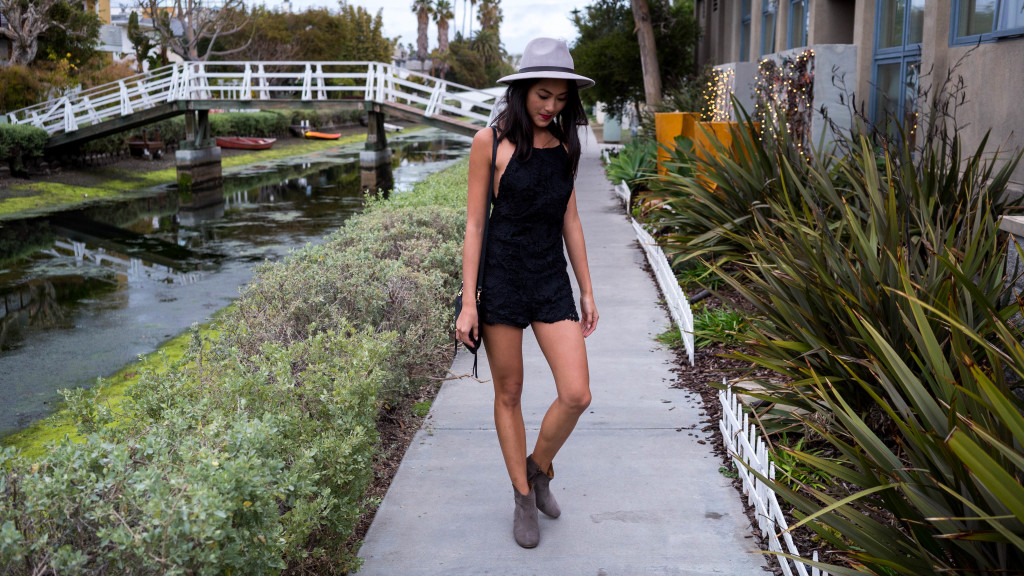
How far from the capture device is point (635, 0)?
74.0 feet

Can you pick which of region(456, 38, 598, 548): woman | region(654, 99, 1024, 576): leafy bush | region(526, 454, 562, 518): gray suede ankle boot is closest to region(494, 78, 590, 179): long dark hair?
region(456, 38, 598, 548): woman

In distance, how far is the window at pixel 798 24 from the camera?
13521mm

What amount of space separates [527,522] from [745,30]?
16812mm

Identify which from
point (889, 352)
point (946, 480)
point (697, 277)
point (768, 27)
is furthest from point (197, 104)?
point (946, 480)

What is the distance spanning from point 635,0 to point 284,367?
20.6m

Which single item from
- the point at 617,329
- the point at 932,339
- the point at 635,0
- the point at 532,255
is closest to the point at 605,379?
the point at 617,329

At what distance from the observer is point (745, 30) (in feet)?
61.1

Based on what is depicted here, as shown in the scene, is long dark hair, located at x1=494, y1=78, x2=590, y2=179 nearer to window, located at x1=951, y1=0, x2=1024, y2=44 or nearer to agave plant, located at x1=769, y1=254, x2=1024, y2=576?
agave plant, located at x1=769, y1=254, x2=1024, y2=576

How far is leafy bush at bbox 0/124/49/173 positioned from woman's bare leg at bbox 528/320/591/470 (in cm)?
2338

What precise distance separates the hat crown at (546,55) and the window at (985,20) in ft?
17.5

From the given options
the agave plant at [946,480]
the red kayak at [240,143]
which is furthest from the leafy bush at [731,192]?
the red kayak at [240,143]

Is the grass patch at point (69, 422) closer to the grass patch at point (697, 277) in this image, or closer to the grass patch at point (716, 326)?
the grass patch at point (716, 326)

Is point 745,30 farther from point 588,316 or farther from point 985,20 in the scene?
point 588,316

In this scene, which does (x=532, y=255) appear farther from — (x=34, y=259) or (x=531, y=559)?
(x=34, y=259)
